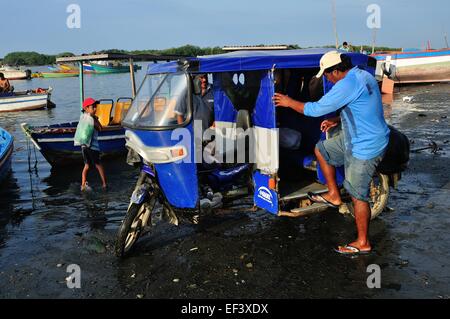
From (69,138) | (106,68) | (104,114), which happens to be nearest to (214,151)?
(69,138)

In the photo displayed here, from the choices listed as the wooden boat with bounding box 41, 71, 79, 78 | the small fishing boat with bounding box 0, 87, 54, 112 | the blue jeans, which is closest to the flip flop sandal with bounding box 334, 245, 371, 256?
the blue jeans

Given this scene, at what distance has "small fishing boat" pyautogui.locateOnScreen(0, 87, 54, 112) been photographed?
23297mm

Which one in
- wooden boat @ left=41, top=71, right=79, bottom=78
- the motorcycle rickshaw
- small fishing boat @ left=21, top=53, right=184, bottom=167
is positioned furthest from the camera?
wooden boat @ left=41, top=71, right=79, bottom=78

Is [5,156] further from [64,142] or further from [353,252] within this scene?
[353,252]

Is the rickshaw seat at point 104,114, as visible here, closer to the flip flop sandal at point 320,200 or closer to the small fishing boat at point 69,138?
the small fishing boat at point 69,138

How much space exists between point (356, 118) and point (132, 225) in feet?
9.72

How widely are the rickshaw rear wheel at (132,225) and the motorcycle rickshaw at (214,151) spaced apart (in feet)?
0.04

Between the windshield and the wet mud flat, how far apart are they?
171 cm

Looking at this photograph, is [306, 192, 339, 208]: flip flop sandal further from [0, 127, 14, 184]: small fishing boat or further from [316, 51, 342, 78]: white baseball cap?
[0, 127, 14, 184]: small fishing boat

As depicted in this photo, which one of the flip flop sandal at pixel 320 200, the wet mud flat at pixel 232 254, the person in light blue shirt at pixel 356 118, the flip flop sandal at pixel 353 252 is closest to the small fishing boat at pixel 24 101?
the wet mud flat at pixel 232 254

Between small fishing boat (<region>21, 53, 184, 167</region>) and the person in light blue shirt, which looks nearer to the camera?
the person in light blue shirt

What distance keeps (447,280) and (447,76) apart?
26.5m
